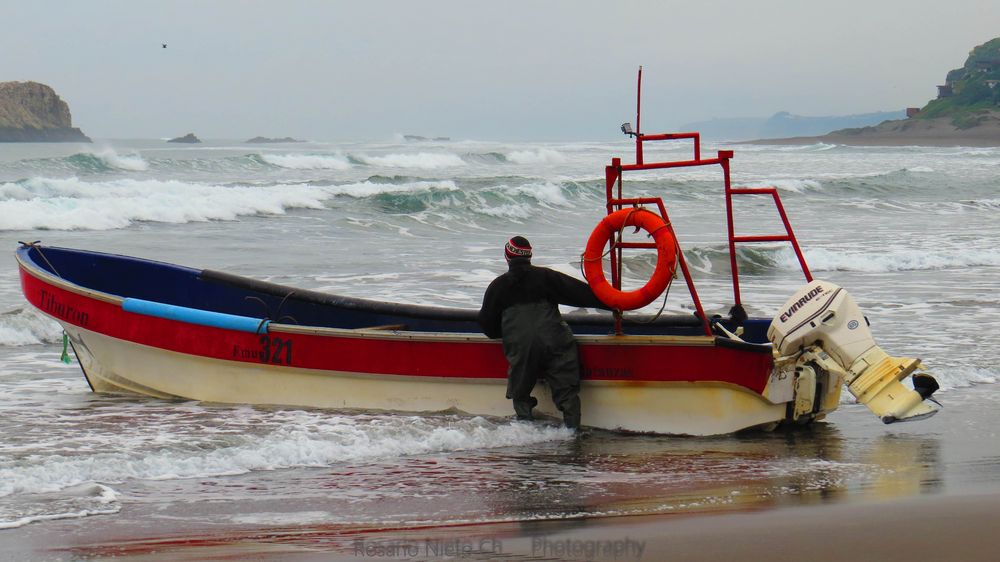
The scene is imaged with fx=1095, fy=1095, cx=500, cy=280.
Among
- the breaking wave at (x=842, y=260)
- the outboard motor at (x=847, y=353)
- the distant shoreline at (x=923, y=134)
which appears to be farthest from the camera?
the distant shoreline at (x=923, y=134)

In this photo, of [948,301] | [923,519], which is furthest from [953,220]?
[923,519]

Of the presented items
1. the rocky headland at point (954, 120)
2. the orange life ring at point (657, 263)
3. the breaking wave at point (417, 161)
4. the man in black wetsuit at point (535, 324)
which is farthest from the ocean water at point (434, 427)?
the rocky headland at point (954, 120)

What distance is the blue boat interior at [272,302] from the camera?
787cm

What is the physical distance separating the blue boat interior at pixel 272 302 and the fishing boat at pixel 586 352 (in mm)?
18

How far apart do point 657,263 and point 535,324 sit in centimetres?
89

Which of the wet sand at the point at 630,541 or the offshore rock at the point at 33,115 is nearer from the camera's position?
the wet sand at the point at 630,541

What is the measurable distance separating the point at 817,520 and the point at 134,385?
5401 mm

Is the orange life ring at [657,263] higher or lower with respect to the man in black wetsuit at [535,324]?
higher

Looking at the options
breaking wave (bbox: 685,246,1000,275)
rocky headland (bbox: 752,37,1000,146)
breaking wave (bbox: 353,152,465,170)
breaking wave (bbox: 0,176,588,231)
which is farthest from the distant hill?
breaking wave (bbox: 685,246,1000,275)

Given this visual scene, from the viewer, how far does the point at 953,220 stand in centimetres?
2628

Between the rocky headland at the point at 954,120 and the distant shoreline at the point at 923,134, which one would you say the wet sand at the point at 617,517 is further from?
the rocky headland at the point at 954,120

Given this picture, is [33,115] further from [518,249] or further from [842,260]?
[518,249]

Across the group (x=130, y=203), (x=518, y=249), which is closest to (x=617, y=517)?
(x=518, y=249)

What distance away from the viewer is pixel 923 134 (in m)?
102
